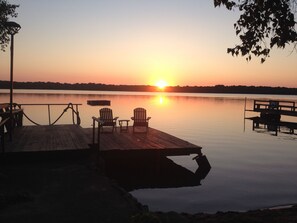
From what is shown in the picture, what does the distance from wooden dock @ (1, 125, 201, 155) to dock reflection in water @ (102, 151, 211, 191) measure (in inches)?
14.2

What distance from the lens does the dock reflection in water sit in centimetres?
1318

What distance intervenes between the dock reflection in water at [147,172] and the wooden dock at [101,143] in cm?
36

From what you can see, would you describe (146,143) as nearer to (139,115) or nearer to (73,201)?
(139,115)

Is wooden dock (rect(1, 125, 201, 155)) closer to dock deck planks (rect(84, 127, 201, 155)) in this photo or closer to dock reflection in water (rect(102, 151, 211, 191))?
dock deck planks (rect(84, 127, 201, 155))

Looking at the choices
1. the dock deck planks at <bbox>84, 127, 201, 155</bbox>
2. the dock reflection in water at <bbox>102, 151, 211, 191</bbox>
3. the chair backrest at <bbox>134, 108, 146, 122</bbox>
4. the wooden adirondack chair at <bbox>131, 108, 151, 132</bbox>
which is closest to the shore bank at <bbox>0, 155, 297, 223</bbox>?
the dock reflection in water at <bbox>102, 151, 211, 191</bbox>

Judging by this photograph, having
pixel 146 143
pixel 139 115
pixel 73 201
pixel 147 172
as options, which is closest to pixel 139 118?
pixel 139 115

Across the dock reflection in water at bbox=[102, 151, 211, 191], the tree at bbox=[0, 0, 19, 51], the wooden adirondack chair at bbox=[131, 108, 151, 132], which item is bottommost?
the dock reflection in water at bbox=[102, 151, 211, 191]

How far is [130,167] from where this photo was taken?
15.2 metres

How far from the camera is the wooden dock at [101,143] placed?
35.8 ft

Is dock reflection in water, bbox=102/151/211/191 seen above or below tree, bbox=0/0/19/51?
below

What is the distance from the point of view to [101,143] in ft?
46.5

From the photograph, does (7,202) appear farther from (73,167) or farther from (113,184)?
(73,167)

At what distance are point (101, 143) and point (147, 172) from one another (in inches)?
92.8

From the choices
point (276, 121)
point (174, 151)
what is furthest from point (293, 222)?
point (276, 121)
